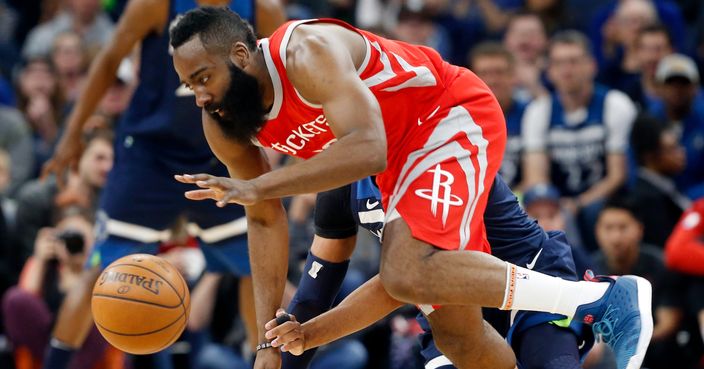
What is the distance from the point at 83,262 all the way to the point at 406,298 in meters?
3.90

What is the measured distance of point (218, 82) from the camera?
4.71 m

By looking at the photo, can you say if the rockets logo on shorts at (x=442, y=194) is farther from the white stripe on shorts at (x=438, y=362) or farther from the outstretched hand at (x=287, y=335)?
the white stripe on shorts at (x=438, y=362)

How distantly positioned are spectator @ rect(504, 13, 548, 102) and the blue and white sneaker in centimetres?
487

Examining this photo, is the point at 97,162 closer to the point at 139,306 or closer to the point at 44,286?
the point at 44,286

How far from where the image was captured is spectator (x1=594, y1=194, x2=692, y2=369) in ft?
25.2

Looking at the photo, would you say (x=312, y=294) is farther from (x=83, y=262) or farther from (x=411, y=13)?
(x=411, y=13)

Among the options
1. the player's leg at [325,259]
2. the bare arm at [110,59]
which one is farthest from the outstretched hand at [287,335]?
the bare arm at [110,59]

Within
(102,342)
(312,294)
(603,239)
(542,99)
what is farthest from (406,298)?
(542,99)

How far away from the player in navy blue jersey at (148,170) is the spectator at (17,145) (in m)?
3.03

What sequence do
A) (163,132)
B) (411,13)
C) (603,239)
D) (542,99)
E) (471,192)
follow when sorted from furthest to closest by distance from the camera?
(411,13)
(542,99)
(603,239)
(163,132)
(471,192)

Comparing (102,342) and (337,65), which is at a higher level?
(337,65)

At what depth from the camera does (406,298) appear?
15.7ft

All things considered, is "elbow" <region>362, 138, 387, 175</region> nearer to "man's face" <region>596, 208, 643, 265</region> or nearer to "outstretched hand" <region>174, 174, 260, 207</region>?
"outstretched hand" <region>174, 174, 260, 207</region>

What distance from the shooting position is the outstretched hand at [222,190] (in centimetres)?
425
